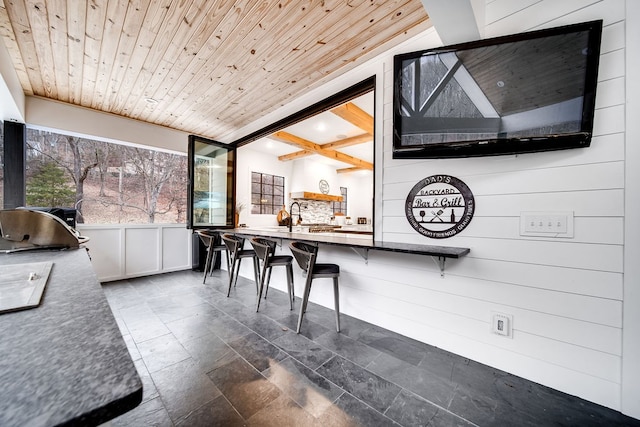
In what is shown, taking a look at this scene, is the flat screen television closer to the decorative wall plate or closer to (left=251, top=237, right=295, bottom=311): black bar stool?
(left=251, top=237, right=295, bottom=311): black bar stool

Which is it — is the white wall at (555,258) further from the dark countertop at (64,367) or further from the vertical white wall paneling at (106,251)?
the vertical white wall paneling at (106,251)

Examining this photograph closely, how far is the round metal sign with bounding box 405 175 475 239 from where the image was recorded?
71.9 inches

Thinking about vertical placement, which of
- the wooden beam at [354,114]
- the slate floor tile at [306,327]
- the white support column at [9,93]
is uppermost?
the wooden beam at [354,114]

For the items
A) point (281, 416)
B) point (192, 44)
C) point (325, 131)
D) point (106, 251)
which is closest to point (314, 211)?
point (325, 131)

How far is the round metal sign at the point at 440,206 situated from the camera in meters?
1.83

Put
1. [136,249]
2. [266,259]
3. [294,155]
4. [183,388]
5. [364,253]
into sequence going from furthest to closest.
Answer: [294,155] → [136,249] → [266,259] → [364,253] → [183,388]

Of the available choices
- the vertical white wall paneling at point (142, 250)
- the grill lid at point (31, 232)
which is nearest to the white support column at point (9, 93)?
the grill lid at point (31, 232)

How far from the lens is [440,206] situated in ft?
6.30

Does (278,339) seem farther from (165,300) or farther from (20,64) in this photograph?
(20,64)

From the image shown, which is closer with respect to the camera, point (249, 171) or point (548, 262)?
point (548, 262)

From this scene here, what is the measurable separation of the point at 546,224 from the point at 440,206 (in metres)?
Result: 0.63

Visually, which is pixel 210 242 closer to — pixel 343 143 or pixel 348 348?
pixel 348 348

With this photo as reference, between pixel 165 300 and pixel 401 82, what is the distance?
3420mm

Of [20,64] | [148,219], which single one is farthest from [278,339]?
[148,219]
